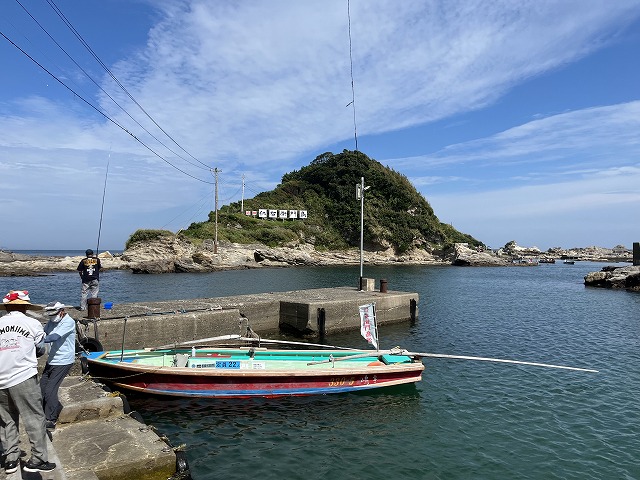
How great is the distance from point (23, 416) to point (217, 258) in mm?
66203

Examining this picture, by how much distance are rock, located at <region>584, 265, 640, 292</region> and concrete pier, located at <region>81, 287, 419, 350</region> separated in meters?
38.1

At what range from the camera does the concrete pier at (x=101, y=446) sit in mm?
5648

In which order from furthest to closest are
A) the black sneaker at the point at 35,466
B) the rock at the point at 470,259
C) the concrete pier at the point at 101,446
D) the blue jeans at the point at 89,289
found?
the rock at the point at 470,259
the blue jeans at the point at 89,289
the concrete pier at the point at 101,446
the black sneaker at the point at 35,466

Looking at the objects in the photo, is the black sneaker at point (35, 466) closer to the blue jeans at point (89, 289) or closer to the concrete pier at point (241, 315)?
the concrete pier at point (241, 315)

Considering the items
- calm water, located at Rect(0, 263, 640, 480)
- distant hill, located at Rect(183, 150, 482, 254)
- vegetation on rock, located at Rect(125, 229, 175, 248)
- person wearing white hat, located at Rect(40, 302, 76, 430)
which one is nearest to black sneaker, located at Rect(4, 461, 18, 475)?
person wearing white hat, located at Rect(40, 302, 76, 430)

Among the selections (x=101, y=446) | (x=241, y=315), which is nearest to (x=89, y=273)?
(x=241, y=315)

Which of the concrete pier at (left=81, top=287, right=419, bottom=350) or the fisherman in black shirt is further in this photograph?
the fisherman in black shirt

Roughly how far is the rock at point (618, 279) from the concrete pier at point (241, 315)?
3812cm

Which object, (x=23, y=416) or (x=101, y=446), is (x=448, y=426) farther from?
(x=23, y=416)

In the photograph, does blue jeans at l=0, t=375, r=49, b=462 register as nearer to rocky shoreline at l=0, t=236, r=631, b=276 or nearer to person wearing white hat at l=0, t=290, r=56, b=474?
person wearing white hat at l=0, t=290, r=56, b=474

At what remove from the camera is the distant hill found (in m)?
91.2

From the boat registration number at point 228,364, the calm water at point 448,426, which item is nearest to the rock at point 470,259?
the calm water at point 448,426

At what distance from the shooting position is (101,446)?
20.6 ft

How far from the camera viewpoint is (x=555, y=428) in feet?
33.1
